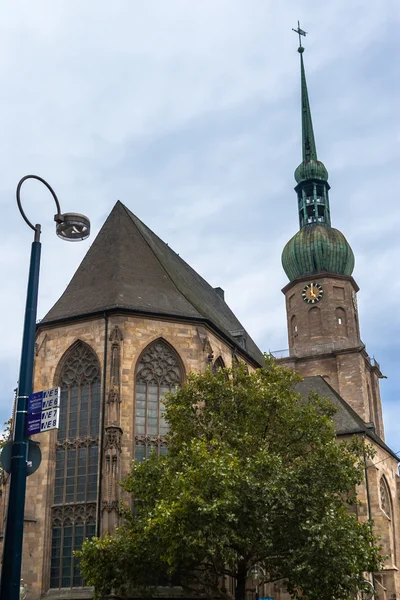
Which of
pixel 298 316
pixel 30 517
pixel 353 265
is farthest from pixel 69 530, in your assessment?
pixel 353 265


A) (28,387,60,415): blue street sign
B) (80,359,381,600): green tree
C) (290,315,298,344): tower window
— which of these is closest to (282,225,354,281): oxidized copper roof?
(290,315,298,344): tower window

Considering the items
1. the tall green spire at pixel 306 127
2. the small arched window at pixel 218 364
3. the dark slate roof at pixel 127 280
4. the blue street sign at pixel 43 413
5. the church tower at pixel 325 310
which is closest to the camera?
the blue street sign at pixel 43 413

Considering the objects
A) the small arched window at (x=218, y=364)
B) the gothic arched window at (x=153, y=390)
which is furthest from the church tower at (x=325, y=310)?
the gothic arched window at (x=153, y=390)

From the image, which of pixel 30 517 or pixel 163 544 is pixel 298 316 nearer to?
pixel 30 517

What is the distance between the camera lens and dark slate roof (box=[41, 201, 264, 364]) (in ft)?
88.5

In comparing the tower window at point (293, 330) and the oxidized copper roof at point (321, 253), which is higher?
the oxidized copper roof at point (321, 253)

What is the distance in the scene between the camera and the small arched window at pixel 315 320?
47844 millimetres

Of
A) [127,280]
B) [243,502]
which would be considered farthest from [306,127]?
[243,502]

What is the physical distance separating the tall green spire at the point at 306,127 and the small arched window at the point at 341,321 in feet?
40.3

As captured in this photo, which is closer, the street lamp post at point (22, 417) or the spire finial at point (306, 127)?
the street lamp post at point (22, 417)

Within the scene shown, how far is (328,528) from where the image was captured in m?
17.5

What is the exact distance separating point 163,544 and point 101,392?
8.08 meters

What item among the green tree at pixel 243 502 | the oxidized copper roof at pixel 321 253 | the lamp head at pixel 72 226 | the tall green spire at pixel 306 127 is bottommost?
the green tree at pixel 243 502

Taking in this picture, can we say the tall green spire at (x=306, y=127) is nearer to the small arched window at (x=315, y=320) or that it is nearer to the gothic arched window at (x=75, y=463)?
the small arched window at (x=315, y=320)
